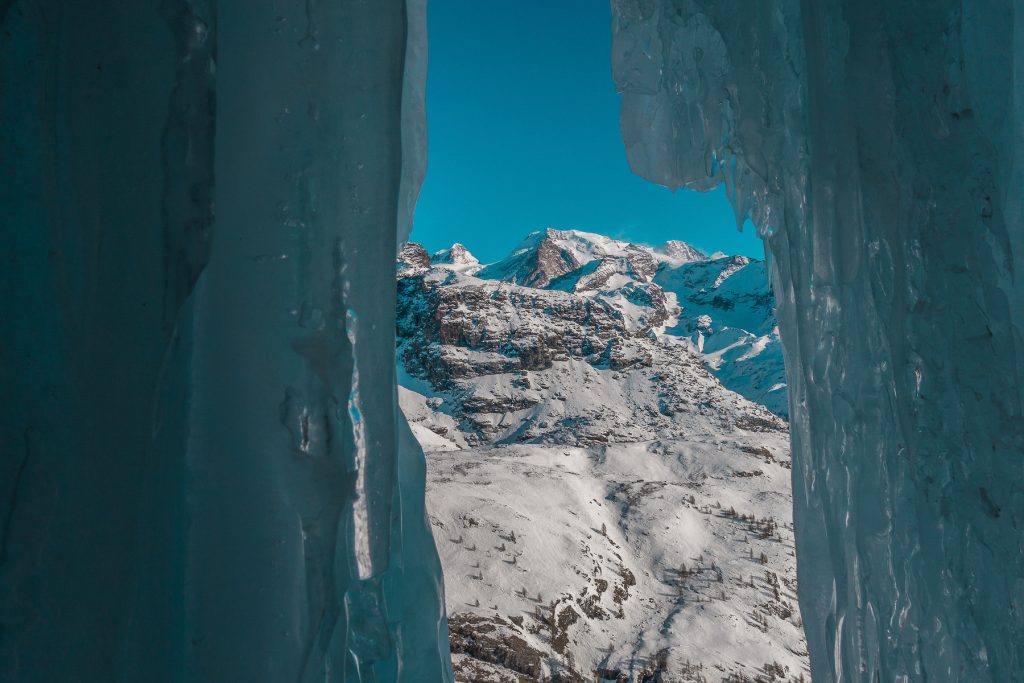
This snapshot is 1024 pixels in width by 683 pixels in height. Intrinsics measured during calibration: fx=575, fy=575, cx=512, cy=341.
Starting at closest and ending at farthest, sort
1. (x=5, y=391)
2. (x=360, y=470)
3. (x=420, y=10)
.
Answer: (x=5, y=391), (x=360, y=470), (x=420, y=10)

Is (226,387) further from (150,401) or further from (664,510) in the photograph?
(664,510)

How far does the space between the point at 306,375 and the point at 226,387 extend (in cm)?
20

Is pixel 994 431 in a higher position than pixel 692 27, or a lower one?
lower

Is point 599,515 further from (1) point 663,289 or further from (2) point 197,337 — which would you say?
(1) point 663,289

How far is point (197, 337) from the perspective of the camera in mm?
1498

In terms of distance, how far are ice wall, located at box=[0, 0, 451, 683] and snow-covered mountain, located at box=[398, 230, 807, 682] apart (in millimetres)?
10275

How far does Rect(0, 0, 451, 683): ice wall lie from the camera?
3.83ft

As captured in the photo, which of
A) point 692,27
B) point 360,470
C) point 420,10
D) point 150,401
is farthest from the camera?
point 692,27

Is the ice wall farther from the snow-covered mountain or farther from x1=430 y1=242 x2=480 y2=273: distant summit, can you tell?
x1=430 y1=242 x2=480 y2=273: distant summit

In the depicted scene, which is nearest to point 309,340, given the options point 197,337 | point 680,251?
point 197,337

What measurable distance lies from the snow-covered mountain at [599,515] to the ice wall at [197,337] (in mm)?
10275

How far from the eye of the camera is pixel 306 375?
1546 millimetres

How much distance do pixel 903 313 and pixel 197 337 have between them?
266 centimetres

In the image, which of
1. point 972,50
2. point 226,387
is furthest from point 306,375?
point 972,50
